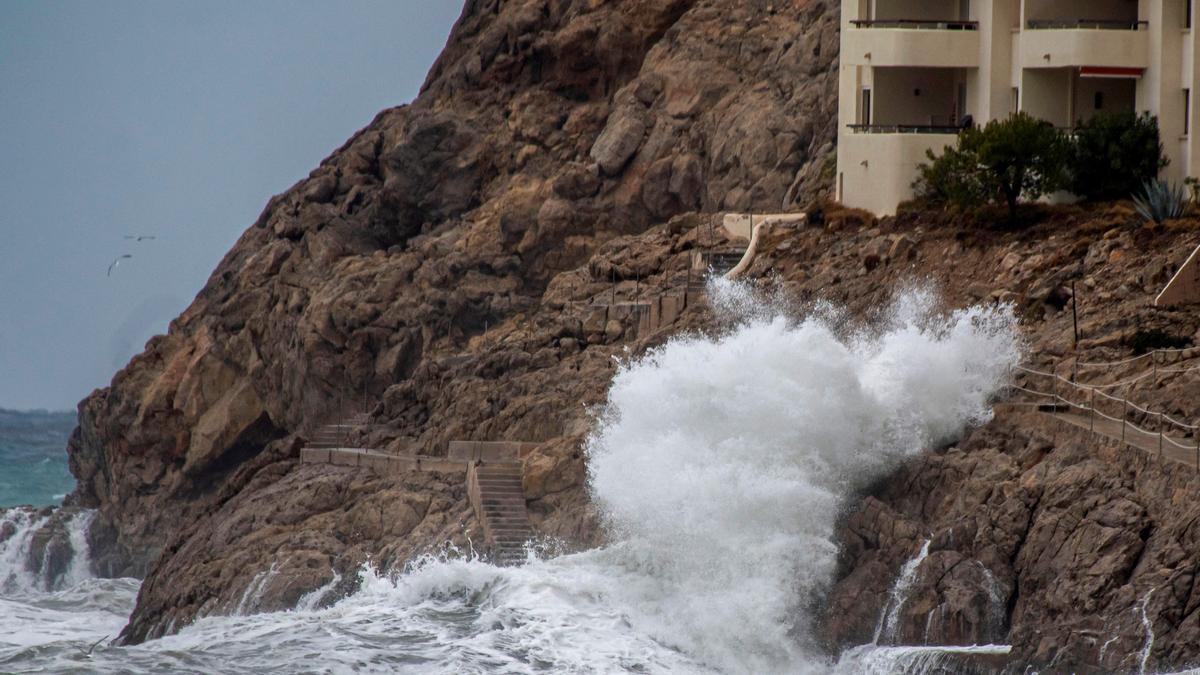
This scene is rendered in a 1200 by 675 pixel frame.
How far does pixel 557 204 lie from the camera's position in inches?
1960

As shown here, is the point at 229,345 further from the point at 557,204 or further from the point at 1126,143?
the point at 1126,143

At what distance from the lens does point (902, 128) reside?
42688mm

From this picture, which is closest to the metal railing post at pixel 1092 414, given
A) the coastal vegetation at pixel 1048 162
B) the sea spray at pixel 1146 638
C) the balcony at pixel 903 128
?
the sea spray at pixel 1146 638

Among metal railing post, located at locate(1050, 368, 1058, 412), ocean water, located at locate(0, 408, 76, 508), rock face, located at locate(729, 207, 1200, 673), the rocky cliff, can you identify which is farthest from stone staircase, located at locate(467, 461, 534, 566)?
ocean water, located at locate(0, 408, 76, 508)

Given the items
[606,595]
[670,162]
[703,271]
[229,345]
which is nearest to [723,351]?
[606,595]

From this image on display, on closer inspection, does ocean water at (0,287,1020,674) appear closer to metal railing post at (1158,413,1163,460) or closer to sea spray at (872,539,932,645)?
sea spray at (872,539,932,645)

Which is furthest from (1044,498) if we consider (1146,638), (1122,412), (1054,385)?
(1054,385)

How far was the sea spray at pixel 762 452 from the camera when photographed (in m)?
32.2

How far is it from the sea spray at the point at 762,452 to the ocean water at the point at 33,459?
169ft

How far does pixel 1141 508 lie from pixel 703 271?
1605 cm

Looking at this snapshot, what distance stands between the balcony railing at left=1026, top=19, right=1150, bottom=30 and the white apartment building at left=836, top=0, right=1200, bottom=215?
0.06 feet

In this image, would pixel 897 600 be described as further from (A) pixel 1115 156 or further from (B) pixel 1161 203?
(A) pixel 1115 156

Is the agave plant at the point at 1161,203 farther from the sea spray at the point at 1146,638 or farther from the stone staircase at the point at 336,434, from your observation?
the stone staircase at the point at 336,434

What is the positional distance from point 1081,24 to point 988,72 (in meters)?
1.88
